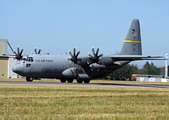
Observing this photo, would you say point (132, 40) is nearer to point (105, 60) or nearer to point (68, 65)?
point (105, 60)

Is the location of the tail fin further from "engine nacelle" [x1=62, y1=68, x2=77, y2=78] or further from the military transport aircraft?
"engine nacelle" [x1=62, y1=68, x2=77, y2=78]

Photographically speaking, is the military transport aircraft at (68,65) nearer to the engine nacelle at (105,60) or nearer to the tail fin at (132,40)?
the engine nacelle at (105,60)

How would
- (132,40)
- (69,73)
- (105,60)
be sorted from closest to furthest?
(105,60), (69,73), (132,40)

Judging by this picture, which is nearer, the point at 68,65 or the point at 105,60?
the point at 105,60

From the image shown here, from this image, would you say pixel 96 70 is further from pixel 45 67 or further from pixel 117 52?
pixel 45 67

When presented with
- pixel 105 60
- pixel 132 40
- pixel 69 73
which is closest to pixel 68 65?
pixel 69 73

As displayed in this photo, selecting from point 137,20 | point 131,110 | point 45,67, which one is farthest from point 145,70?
point 131,110

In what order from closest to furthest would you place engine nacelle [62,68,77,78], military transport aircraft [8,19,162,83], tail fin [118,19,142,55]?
military transport aircraft [8,19,162,83] → engine nacelle [62,68,77,78] → tail fin [118,19,142,55]

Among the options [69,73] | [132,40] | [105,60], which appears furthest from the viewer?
[132,40]

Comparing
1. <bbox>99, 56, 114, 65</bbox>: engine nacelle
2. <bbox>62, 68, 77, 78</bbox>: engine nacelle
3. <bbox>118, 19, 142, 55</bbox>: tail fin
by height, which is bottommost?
<bbox>62, 68, 77, 78</bbox>: engine nacelle

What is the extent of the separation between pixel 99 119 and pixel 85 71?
109 ft

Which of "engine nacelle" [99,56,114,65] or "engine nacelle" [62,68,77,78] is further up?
"engine nacelle" [99,56,114,65]

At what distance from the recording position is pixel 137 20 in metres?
49.1

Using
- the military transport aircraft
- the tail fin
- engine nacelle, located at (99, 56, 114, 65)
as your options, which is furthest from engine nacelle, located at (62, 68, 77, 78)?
the tail fin
